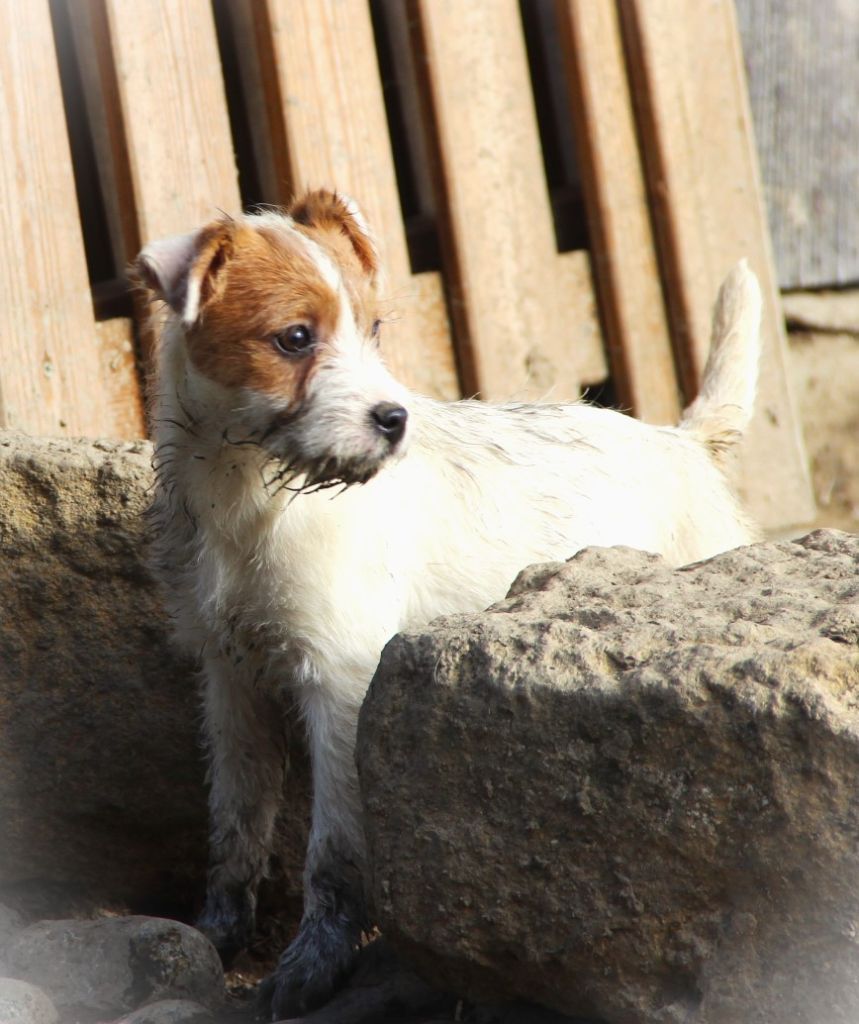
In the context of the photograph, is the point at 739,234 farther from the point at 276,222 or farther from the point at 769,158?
the point at 276,222

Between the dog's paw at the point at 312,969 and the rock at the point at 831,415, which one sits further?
the rock at the point at 831,415

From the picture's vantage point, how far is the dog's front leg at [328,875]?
333cm

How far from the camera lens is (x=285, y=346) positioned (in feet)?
11.5

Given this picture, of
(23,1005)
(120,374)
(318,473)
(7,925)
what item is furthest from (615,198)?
(23,1005)

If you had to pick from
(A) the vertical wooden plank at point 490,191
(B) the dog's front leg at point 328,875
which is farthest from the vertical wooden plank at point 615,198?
(B) the dog's front leg at point 328,875

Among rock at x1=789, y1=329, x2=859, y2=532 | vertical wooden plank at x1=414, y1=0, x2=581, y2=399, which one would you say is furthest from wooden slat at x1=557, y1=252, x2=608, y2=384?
rock at x1=789, y1=329, x2=859, y2=532

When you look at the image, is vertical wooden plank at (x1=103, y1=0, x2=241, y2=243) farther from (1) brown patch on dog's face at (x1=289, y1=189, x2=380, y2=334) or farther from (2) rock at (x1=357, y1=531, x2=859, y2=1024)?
(2) rock at (x1=357, y1=531, x2=859, y2=1024)

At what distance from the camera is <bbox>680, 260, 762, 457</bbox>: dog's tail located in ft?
16.5

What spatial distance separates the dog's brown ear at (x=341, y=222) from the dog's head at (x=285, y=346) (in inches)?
10.5

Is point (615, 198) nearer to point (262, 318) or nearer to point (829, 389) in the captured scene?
point (829, 389)

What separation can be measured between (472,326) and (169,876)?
8.37 ft

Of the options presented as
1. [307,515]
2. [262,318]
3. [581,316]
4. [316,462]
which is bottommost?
[307,515]

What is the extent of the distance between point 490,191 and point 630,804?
374cm

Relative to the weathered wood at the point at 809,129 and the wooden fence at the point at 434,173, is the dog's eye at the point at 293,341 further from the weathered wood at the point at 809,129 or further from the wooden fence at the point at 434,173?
the weathered wood at the point at 809,129
